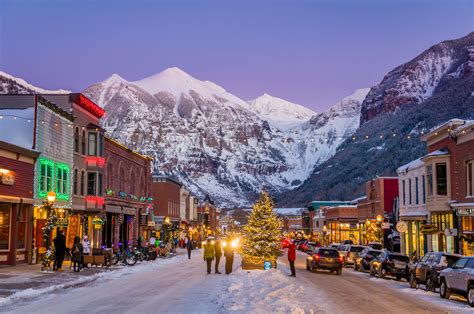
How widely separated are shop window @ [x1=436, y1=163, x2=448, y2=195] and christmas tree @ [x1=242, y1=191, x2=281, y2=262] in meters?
12.4

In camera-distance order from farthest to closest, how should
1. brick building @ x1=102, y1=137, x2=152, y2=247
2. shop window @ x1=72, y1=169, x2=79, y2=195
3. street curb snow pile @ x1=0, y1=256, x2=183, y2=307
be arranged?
brick building @ x1=102, y1=137, x2=152, y2=247 < shop window @ x1=72, y1=169, x2=79, y2=195 < street curb snow pile @ x1=0, y1=256, x2=183, y2=307

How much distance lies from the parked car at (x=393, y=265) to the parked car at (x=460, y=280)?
9730 millimetres

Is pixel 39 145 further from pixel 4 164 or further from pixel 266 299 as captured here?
pixel 266 299

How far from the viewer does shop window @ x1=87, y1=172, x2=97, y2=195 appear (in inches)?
1900

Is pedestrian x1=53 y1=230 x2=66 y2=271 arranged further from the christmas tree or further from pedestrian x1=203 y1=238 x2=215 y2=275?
the christmas tree

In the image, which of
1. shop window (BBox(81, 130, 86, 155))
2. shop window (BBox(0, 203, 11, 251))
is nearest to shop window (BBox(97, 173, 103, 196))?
shop window (BBox(81, 130, 86, 155))

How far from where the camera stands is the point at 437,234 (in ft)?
150

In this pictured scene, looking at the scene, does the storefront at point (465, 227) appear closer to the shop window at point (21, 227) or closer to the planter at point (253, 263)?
the planter at point (253, 263)

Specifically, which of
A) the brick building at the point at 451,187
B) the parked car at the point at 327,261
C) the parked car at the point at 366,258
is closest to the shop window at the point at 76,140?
the parked car at the point at 327,261

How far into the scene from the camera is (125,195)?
59.8 metres

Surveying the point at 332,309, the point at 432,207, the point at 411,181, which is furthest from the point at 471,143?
the point at 332,309

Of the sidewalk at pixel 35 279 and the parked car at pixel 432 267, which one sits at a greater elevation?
the parked car at pixel 432 267

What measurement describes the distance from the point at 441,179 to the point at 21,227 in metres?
26.8

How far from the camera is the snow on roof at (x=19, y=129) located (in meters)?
37.9
